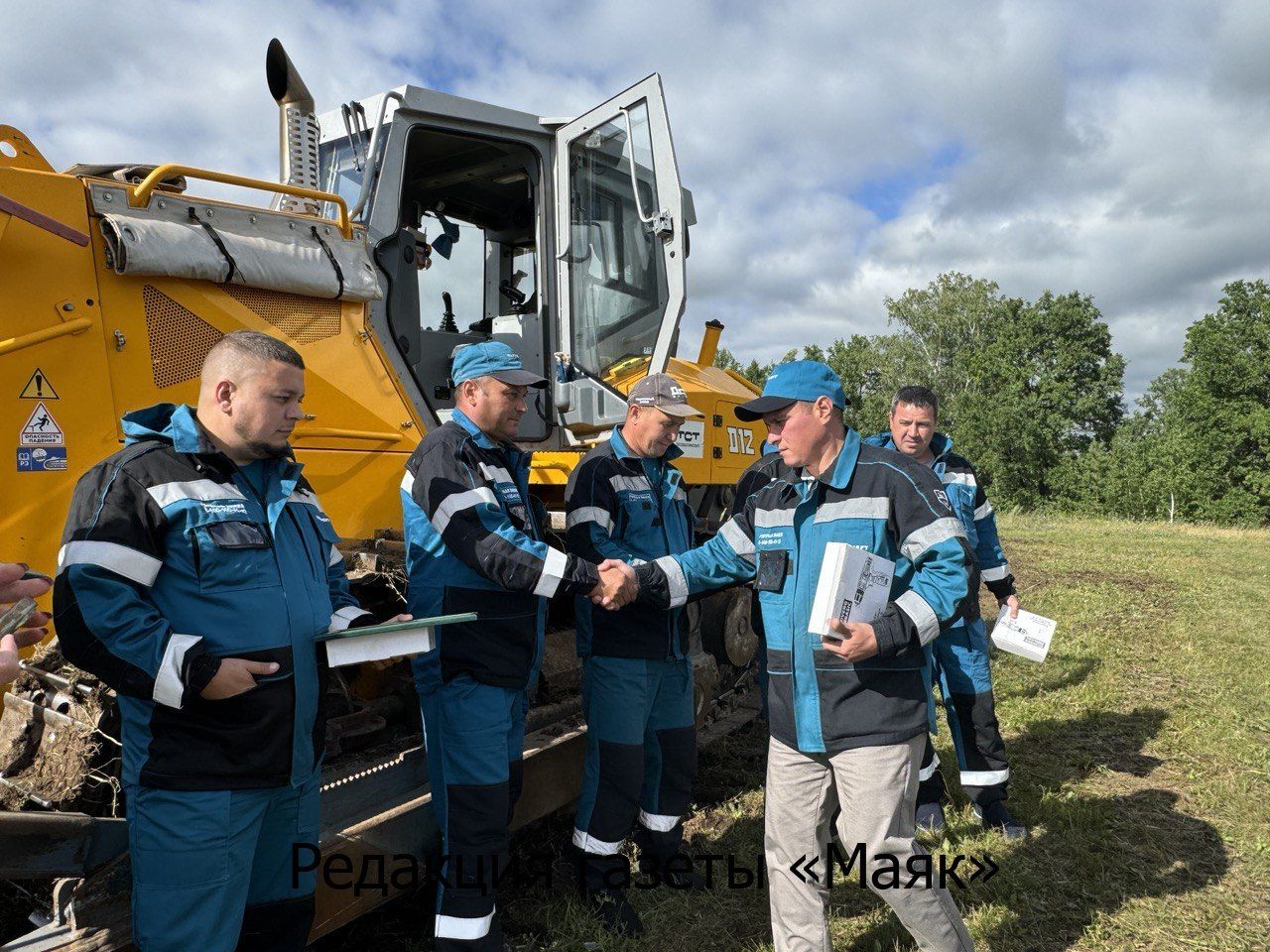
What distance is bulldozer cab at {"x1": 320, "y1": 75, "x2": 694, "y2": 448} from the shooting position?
4684mm

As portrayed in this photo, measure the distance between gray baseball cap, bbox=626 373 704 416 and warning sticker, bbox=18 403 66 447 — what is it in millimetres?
2078

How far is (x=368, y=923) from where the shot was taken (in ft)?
12.1

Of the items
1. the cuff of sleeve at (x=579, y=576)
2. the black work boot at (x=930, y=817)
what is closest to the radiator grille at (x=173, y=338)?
the cuff of sleeve at (x=579, y=576)

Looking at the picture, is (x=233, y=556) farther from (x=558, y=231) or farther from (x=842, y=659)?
(x=558, y=231)

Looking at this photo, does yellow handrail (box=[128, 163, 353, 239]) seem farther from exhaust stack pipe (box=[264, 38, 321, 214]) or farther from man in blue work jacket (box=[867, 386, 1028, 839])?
man in blue work jacket (box=[867, 386, 1028, 839])

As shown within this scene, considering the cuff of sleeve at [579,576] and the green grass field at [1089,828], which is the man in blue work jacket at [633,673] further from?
the cuff of sleeve at [579,576]

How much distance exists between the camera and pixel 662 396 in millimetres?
3832

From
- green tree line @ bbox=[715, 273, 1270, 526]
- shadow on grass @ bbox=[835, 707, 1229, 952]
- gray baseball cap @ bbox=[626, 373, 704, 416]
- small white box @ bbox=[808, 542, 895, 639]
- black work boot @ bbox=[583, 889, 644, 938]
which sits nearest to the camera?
small white box @ bbox=[808, 542, 895, 639]

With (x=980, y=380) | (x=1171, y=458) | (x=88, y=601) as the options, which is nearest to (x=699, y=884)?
(x=88, y=601)

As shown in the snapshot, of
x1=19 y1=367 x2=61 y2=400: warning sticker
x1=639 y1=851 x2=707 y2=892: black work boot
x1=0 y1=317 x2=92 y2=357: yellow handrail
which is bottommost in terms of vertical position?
x1=639 y1=851 x2=707 y2=892: black work boot

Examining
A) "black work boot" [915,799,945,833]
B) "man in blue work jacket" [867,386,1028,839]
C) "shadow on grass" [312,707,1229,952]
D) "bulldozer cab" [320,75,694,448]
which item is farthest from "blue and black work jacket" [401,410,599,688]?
"black work boot" [915,799,945,833]

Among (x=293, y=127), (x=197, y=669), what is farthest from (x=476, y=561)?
(x=293, y=127)

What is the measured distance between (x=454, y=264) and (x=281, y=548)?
11.3 ft

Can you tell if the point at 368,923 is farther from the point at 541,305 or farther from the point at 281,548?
the point at 541,305
